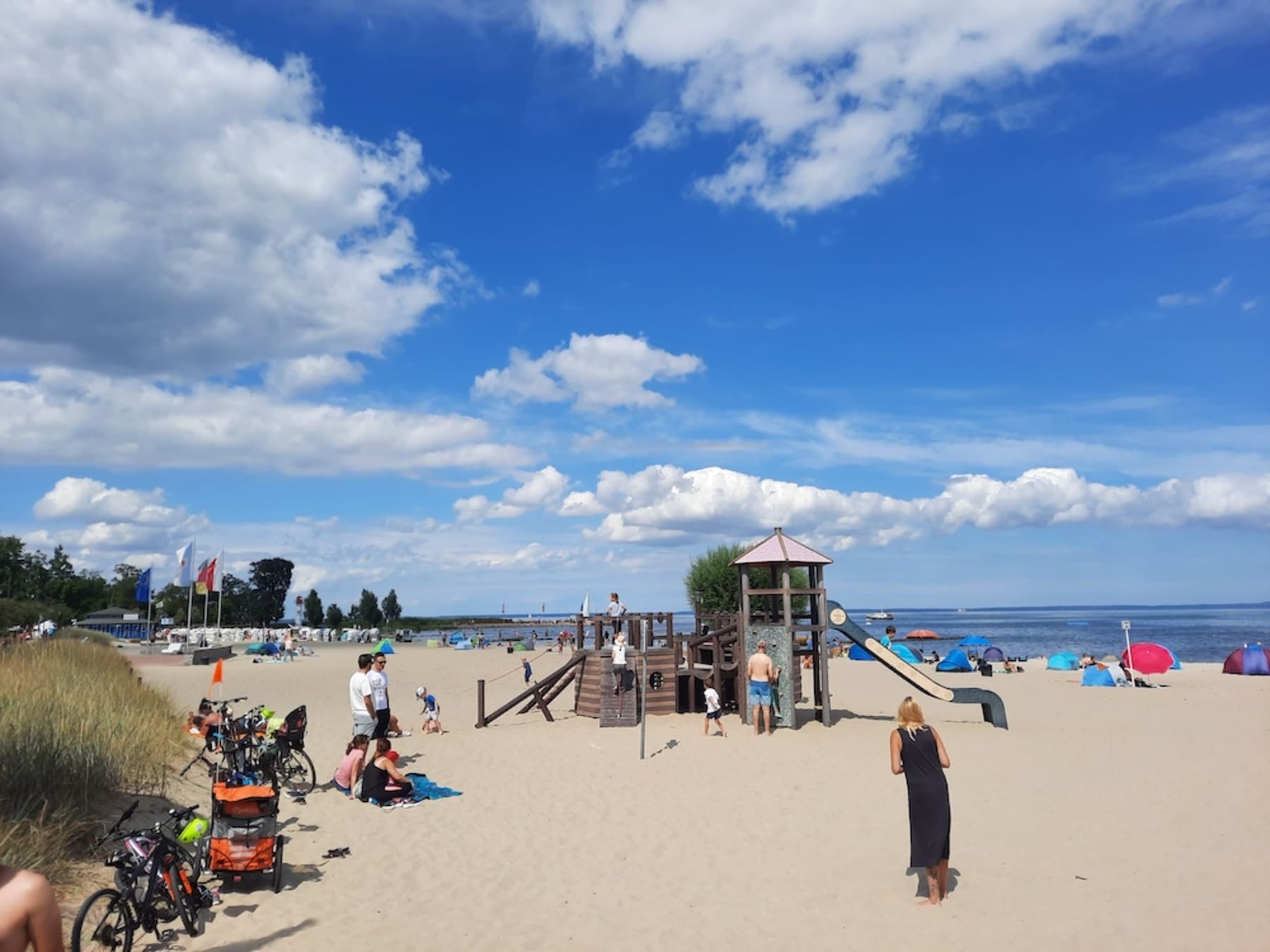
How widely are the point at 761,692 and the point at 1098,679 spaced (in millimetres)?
17208

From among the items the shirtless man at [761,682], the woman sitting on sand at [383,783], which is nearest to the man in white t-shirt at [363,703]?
the woman sitting on sand at [383,783]

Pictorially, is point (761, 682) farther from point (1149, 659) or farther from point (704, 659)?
point (1149, 659)

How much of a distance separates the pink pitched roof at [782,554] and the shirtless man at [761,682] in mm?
1901

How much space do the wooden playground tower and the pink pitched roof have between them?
0.8 inches

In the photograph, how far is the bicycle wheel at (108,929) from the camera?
5375mm

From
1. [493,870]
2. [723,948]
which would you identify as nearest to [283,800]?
[493,870]

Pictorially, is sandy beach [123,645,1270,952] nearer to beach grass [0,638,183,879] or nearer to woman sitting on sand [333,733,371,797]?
woman sitting on sand [333,733,371,797]

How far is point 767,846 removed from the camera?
8992mm

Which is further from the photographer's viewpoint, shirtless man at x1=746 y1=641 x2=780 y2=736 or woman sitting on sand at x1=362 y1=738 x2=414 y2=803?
shirtless man at x1=746 y1=641 x2=780 y2=736

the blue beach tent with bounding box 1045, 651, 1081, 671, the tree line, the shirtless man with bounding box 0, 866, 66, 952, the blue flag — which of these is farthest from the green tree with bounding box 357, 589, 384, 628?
the shirtless man with bounding box 0, 866, 66, 952

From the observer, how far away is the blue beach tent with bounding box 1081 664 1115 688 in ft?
87.1

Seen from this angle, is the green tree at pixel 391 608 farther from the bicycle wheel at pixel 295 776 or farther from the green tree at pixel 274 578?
the bicycle wheel at pixel 295 776

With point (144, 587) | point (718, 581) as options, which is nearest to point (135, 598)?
point (144, 587)

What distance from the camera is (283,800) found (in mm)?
10797
